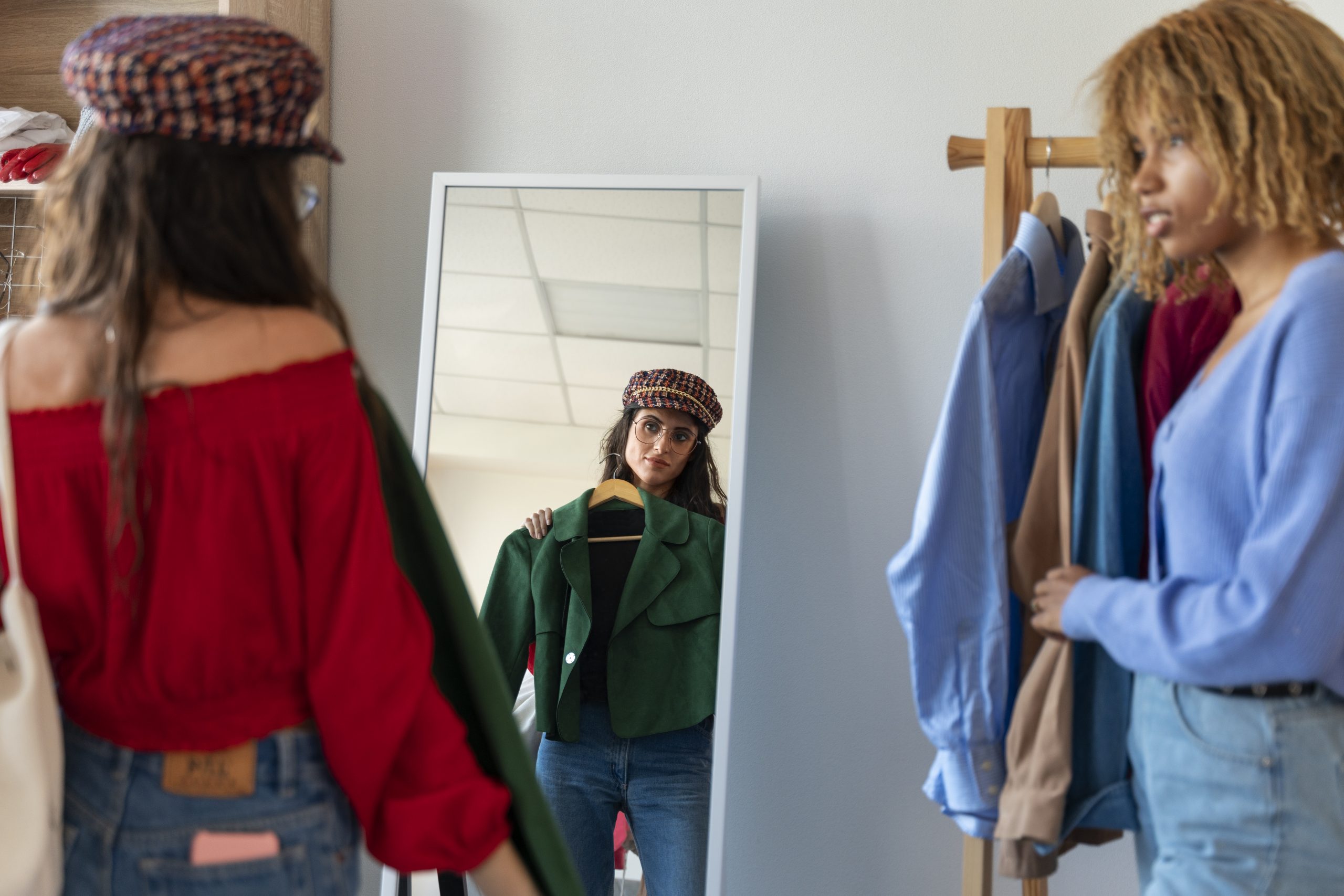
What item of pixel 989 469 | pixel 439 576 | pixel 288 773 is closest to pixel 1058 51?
pixel 989 469

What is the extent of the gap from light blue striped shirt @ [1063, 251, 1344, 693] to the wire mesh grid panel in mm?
2440

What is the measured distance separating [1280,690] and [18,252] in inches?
107

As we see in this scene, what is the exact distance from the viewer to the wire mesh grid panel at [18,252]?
2719 millimetres

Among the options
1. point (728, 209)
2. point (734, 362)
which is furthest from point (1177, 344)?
point (728, 209)

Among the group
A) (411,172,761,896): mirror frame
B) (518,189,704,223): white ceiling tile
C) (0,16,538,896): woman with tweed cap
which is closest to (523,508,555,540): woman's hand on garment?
(411,172,761,896): mirror frame

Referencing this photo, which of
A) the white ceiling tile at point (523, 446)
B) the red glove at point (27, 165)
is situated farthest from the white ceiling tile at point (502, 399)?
the red glove at point (27, 165)

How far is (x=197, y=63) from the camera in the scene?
1.04 meters

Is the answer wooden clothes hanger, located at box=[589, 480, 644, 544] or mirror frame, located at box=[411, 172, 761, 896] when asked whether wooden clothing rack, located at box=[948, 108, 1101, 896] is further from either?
wooden clothes hanger, located at box=[589, 480, 644, 544]

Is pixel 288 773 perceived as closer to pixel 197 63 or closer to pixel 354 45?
pixel 197 63

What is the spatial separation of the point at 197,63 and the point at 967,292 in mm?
1816

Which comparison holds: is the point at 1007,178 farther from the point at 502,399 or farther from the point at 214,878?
the point at 214,878

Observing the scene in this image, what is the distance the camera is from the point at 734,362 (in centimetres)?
240

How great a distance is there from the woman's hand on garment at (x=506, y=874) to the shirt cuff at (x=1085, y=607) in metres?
0.72

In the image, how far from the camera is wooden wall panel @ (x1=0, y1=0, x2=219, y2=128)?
274 cm
